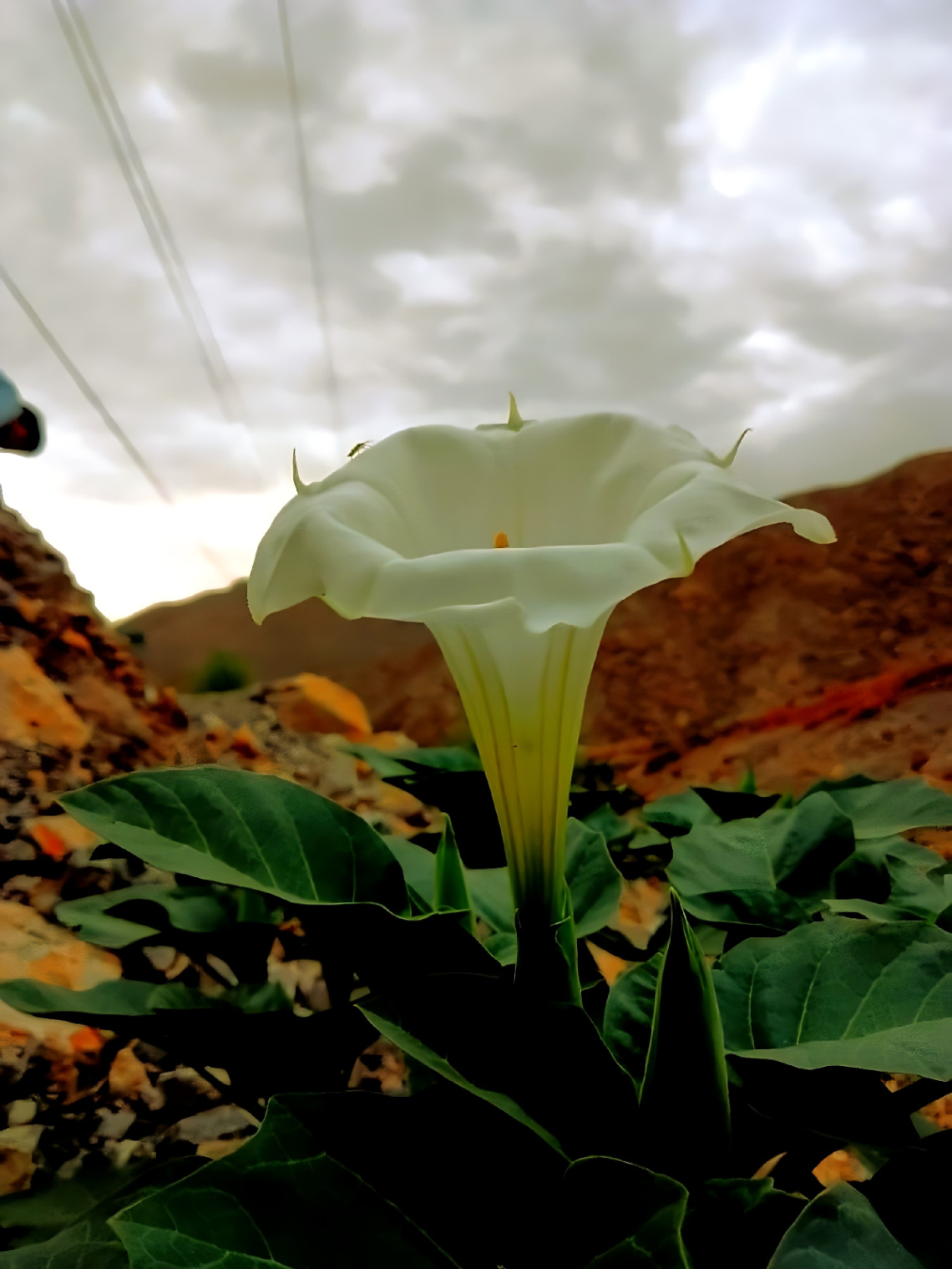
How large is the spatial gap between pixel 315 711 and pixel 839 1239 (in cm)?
295

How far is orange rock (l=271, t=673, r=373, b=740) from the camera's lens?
321 cm

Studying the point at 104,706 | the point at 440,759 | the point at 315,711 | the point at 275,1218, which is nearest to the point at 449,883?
the point at 275,1218

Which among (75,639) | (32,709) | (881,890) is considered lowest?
(881,890)

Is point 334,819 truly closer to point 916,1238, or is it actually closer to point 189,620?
point 916,1238

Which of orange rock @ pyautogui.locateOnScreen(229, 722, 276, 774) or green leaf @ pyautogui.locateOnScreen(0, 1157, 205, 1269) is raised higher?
orange rock @ pyautogui.locateOnScreen(229, 722, 276, 774)

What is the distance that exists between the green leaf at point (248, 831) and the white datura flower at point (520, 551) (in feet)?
0.38

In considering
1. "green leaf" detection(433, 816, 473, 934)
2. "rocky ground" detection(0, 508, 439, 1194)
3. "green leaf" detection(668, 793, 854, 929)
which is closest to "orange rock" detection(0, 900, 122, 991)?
"rocky ground" detection(0, 508, 439, 1194)

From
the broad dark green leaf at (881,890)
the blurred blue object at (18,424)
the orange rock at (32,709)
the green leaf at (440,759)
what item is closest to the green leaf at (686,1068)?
the broad dark green leaf at (881,890)

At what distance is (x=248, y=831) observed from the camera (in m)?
0.60

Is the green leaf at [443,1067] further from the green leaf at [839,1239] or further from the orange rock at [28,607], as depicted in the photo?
the orange rock at [28,607]

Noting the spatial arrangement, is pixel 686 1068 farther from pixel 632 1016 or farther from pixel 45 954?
pixel 45 954

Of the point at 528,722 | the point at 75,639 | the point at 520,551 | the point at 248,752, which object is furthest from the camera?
the point at 248,752

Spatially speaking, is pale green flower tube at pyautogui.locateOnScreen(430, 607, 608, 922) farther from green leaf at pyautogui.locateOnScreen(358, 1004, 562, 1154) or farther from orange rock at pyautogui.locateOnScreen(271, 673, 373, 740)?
orange rock at pyautogui.locateOnScreen(271, 673, 373, 740)

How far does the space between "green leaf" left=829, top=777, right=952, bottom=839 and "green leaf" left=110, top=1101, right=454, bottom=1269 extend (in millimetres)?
605
